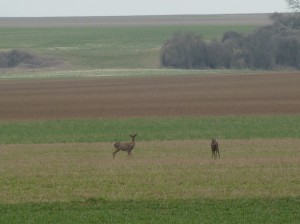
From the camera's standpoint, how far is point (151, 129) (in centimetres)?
3634

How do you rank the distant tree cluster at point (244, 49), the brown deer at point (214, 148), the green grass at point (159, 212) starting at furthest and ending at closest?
the distant tree cluster at point (244, 49)
the brown deer at point (214, 148)
the green grass at point (159, 212)

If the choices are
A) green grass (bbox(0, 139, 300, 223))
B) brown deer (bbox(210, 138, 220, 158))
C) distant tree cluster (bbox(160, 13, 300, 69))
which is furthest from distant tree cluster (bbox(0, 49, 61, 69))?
brown deer (bbox(210, 138, 220, 158))

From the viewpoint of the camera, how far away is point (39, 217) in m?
16.6

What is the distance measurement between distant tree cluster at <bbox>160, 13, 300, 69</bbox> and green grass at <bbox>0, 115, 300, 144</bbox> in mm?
41386

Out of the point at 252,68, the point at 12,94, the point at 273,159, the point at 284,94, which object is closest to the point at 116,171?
the point at 273,159

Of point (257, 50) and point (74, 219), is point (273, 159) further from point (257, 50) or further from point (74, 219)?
point (257, 50)

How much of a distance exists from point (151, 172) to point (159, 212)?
5.25 m

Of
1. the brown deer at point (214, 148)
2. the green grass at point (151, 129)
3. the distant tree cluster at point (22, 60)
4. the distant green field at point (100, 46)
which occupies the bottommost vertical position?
the distant green field at point (100, 46)

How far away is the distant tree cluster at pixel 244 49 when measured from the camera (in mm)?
81188

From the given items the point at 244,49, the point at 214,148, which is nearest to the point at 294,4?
the point at 244,49

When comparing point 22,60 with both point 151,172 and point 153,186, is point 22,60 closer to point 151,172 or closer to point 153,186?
point 151,172

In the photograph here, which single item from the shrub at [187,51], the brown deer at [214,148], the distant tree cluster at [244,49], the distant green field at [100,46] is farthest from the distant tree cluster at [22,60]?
the brown deer at [214,148]

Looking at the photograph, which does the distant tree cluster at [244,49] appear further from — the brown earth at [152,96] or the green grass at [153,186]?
the green grass at [153,186]

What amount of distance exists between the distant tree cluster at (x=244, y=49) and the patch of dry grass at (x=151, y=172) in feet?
170
